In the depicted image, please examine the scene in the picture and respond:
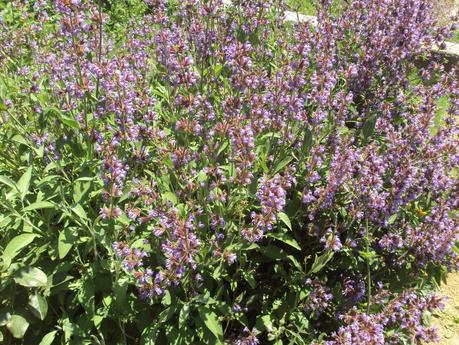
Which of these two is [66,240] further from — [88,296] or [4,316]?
[4,316]

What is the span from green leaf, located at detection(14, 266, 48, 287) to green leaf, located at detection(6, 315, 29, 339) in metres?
0.36

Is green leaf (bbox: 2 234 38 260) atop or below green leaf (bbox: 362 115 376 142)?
below

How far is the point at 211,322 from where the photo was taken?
118 inches

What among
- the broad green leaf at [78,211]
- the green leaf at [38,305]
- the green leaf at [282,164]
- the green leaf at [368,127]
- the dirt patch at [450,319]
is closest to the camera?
the broad green leaf at [78,211]

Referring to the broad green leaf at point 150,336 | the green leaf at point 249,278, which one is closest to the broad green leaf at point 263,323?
the green leaf at point 249,278

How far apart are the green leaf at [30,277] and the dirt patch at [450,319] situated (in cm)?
363

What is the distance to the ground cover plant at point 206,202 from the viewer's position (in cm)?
295

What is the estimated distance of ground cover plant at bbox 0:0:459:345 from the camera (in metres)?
2.95

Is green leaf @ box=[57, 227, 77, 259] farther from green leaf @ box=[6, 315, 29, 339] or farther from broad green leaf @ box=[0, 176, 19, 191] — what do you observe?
green leaf @ box=[6, 315, 29, 339]

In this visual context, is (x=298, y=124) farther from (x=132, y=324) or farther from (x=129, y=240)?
(x=132, y=324)

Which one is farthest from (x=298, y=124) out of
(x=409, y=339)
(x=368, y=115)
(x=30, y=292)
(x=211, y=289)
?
(x=30, y=292)

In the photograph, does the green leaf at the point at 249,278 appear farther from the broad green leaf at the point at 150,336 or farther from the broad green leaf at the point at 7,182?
the broad green leaf at the point at 7,182

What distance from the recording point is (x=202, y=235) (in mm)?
3311

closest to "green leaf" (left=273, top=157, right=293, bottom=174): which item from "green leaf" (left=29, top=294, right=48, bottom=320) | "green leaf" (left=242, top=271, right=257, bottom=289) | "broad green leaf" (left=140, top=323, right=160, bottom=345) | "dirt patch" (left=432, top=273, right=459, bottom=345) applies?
"green leaf" (left=242, top=271, right=257, bottom=289)
